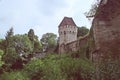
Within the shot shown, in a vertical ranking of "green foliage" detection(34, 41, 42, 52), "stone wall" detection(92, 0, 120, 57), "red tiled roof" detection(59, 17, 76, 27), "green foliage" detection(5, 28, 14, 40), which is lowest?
"stone wall" detection(92, 0, 120, 57)

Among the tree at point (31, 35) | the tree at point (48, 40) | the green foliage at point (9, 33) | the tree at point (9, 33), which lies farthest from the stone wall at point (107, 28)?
the tree at point (48, 40)

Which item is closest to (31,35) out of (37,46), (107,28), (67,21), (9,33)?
(37,46)

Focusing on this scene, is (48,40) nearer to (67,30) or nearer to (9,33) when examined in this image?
(67,30)

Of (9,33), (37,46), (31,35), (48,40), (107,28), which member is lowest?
(107,28)

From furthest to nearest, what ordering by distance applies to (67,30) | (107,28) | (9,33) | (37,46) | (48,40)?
1. (48,40)
2. (37,46)
3. (9,33)
4. (67,30)
5. (107,28)

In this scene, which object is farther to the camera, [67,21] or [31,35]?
[31,35]

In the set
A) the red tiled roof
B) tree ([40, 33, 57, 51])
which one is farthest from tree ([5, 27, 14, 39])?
tree ([40, 33, 57, 51])

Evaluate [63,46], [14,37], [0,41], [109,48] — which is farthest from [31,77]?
[14,37]

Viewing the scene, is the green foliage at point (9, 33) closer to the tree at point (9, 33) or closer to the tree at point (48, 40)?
the tree at point (9, 33)

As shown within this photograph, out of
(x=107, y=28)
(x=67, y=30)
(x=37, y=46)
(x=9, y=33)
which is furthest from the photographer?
(x=37, y=46)

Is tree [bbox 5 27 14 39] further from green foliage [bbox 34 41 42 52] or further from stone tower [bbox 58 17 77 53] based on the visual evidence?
green foliage [bbox 34 41 42 52]

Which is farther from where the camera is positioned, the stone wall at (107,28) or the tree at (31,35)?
the tree at (31,35)

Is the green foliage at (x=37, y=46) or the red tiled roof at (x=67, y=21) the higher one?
the red tiled roof at (x=67, y=21)

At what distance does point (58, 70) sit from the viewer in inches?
892
